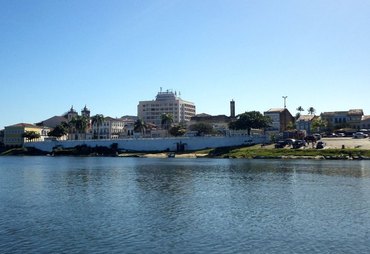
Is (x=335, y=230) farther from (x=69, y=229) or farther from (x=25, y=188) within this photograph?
(x=25, y=188)

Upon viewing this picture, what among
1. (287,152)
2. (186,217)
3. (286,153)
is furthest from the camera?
(287,152)

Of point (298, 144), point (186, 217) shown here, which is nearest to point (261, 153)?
point (298, 144)

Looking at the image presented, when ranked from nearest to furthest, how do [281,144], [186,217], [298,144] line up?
[186,217] < [298,144] < [281,144]

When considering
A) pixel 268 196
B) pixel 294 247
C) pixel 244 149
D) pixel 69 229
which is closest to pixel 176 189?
pixel 268 196

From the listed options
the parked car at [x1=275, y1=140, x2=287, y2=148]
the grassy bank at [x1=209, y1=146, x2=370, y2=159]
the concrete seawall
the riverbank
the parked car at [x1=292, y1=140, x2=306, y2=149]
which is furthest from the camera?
the concrete seawall

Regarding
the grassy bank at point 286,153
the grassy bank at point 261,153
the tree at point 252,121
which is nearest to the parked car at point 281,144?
the grassy bank at point 261,153

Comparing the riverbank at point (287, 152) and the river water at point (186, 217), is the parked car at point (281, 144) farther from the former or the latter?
the river water at point (186, 217)

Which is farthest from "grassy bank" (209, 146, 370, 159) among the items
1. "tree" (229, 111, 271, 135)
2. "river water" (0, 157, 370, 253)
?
"river water" (0, 157, 370, 253)

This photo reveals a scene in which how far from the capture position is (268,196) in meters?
53.6

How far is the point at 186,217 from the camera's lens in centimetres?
4025

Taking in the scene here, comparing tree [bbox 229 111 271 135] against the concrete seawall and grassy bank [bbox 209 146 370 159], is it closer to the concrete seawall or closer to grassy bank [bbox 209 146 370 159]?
the concrete seawall

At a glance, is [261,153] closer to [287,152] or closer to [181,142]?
[287,152]

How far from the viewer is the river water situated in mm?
30297

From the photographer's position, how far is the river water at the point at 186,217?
30.3 meters
